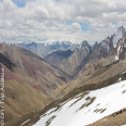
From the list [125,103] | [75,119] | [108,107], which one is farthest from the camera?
[75,119]

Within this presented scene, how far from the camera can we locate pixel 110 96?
80.9 m

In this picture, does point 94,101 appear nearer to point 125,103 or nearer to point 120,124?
point 125,103

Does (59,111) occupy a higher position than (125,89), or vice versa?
(125,89)

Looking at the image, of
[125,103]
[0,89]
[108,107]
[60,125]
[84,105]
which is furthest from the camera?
[84,105]

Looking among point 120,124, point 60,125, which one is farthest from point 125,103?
point 120,124

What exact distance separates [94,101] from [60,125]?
34.4ft

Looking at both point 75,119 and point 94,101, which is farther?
point 94,101

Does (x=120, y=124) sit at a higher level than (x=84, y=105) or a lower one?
higher

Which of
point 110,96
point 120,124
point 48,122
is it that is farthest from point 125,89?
point 120,124

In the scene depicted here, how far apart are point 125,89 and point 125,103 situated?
16.5 meters

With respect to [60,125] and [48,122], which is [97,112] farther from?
[48,122]

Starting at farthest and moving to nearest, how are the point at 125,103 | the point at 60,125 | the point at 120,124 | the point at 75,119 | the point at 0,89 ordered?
the point at 60,125 → the point at 75,119 → the point at 125,103 → the point at 120,124 → the point at 0,89

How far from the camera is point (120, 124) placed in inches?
1353

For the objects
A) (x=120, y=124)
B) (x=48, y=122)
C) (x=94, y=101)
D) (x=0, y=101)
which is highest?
(x=0, y=101)
